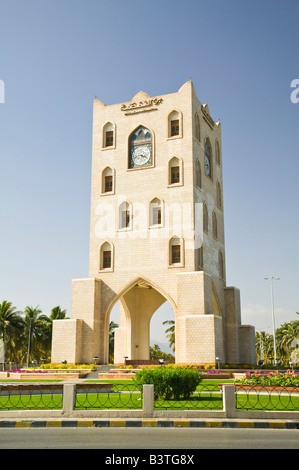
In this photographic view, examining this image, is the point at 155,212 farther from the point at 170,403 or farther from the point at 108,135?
the point at 170,403

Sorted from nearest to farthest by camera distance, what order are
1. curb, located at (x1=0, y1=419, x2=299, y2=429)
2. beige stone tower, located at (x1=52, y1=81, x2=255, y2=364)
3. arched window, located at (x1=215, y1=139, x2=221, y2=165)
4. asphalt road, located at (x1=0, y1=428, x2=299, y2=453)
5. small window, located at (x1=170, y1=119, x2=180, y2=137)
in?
asphalt road, located at (x1=0, y1=428, x2=299, y2=453), curb, located at (x1=0, y1=419, x2=299, y2=429), beige stone tower, located at (x1=52, y1=81, x2=255, y2=364), small window, located at (x1=170, y1=119, x2=180, y2=137), arched window, located at (x1=215, y1=139, x2=221, y2=165)

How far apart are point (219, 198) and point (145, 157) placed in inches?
296

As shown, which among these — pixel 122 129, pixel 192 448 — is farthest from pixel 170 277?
pixel 192 448

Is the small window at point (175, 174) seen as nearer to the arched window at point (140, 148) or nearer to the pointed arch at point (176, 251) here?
the arched window at point (140, 148)

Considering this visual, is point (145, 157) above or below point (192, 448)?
above

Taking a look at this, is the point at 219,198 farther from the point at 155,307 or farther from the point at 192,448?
the point at 192,448

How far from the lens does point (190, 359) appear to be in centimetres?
2834

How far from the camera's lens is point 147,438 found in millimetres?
7699

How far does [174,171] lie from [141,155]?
110 inches

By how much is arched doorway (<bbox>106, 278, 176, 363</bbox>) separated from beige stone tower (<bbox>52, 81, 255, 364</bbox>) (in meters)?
0.13

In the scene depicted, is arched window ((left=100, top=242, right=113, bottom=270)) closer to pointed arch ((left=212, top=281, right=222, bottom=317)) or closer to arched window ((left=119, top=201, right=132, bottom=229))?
arched window ((left=119, top=201, right=132, bottom=229))

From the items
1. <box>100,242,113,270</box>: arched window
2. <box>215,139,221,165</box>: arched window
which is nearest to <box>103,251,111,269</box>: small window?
<box>100,242,113,270</box>: arched window

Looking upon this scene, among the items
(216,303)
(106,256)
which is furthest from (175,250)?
(216,303)

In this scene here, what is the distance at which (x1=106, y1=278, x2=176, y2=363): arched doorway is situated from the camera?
122 ft
